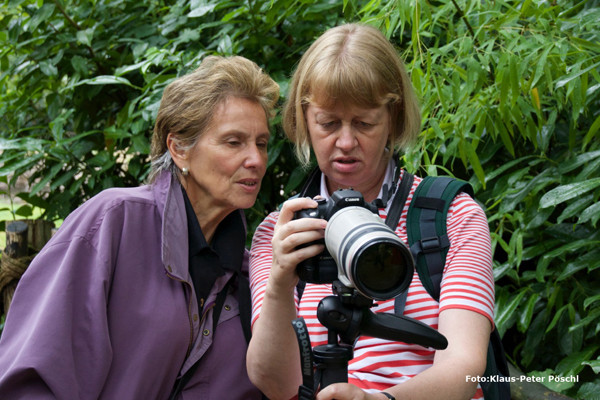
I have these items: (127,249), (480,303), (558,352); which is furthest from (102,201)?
(558,352)

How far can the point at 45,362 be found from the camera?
6.31 feet

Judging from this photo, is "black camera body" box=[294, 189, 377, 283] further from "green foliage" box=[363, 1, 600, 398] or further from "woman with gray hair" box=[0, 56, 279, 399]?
"green foliage" box=[363, 1, 600, 398]

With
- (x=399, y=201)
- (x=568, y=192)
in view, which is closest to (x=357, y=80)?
(x=399, y=201)

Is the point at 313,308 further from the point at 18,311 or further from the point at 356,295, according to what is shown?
the point at 18,311

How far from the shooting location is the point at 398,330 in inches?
62.3

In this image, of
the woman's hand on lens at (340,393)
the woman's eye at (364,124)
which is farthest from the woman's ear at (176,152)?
the woman's hand on lens at (340,393)

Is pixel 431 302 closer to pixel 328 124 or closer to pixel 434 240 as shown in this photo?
pixel 434 240

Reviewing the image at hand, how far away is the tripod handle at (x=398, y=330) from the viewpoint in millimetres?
1582

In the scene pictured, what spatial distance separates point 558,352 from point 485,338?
1.51 meters

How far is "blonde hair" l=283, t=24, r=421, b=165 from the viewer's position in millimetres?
2055

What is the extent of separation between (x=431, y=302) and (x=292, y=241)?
522 mm

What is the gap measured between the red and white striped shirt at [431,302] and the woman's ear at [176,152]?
62 cm

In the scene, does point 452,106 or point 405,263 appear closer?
point 405,263

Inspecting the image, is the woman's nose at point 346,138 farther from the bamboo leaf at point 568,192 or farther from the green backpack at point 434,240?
the bamboo leaf at point 568,192
